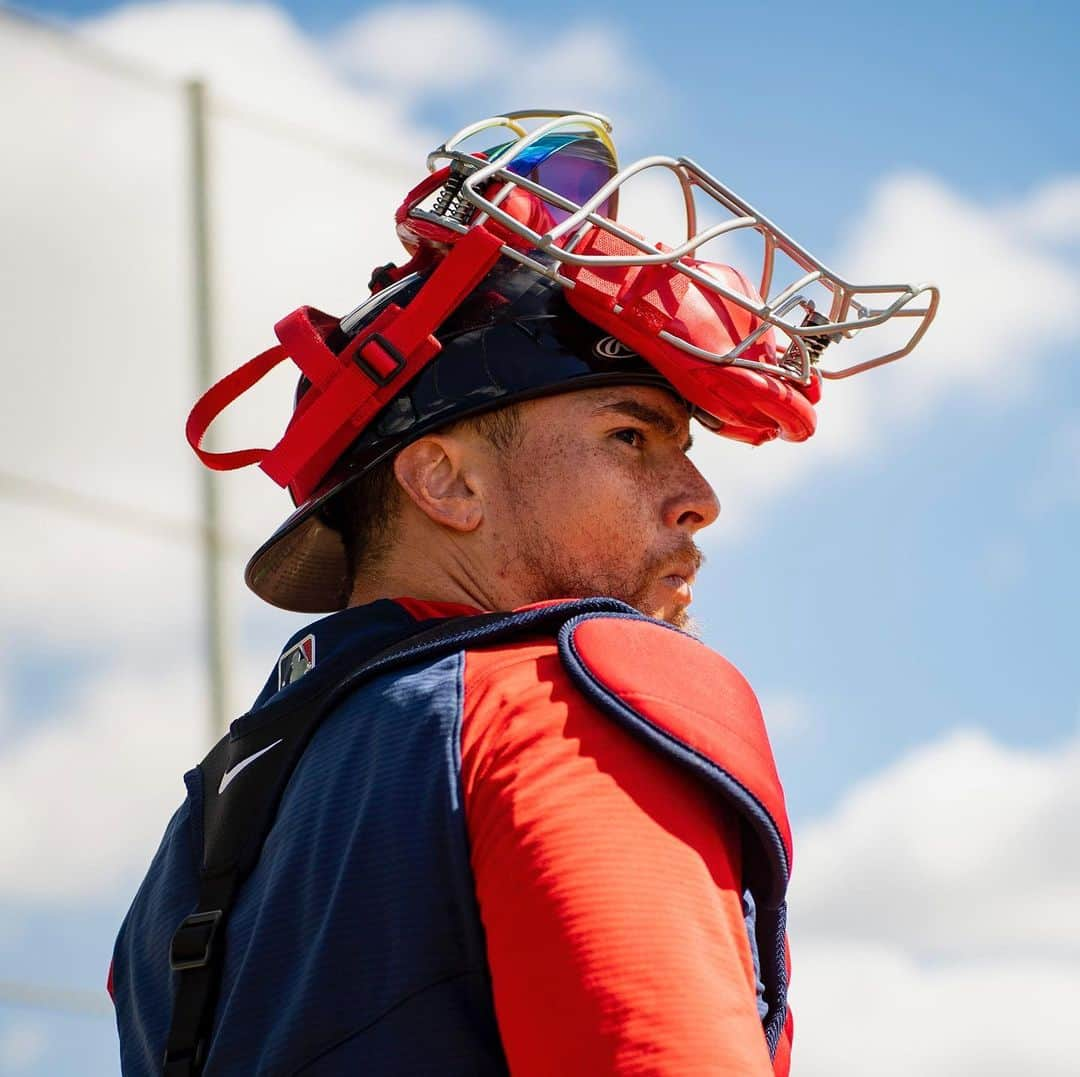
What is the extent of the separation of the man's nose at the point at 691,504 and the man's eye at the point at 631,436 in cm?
7

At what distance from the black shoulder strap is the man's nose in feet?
1.53

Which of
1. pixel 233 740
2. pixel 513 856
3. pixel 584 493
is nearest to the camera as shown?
pixel 513 856

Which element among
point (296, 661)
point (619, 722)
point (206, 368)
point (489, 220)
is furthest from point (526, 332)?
point (206, 368)

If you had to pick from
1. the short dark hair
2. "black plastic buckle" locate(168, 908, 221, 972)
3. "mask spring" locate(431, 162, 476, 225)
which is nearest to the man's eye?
the short dark hair

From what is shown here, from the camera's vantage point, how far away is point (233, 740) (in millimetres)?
2387

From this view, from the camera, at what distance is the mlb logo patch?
7.98ft

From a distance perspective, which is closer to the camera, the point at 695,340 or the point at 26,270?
the point at 695,340

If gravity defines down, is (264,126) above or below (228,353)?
above

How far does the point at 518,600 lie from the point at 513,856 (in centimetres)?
81

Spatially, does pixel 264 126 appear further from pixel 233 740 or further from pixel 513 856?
pixel 513 856

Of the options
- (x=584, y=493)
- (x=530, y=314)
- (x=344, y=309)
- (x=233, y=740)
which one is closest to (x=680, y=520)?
(x=584, y=493)

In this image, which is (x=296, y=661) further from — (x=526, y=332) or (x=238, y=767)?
(x=526, y=332)

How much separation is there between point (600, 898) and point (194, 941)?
1.99 feet

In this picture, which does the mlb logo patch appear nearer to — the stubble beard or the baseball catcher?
the baseball catcher
